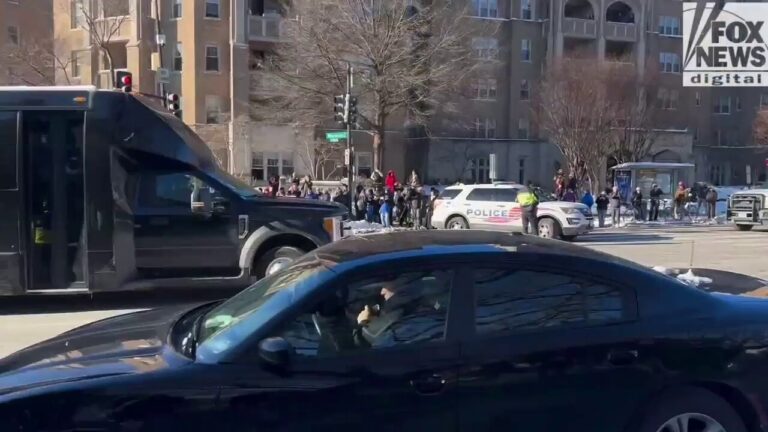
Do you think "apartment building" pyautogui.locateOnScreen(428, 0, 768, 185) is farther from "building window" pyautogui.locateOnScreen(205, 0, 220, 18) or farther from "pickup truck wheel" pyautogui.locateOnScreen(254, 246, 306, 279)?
"pickup truck wheel" pyautogui.locateOnScreen(254, 246, 306, 279)

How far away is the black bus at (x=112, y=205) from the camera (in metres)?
9.23

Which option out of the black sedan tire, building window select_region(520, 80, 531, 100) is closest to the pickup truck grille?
the black sedan tire

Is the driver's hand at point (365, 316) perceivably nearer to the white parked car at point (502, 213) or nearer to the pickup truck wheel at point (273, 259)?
the pickup truck wheel at point (273, 259)

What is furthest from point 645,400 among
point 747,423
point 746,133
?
point 746,133

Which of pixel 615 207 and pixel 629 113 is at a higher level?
pixel 629 113

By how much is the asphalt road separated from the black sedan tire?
529 cm

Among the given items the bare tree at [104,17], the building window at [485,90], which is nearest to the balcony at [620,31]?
the building window at [485,90]

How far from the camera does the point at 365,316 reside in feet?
12.3

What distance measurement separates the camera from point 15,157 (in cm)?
922

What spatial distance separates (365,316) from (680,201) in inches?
1106

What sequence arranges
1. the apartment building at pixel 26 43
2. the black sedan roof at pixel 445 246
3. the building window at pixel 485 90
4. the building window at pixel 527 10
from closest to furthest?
1. the black sedan roof at pixel 445 246
2. the apartment building at pixel 26 43
3. the building window at pixel 485 90
4. the building window at pixel 527 10

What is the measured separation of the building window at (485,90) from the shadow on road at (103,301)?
37.7m

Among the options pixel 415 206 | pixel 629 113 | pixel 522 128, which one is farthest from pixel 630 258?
pixel 522 128

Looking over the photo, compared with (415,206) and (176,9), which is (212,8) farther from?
(415,206)
